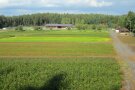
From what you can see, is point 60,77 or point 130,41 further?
point 130,41

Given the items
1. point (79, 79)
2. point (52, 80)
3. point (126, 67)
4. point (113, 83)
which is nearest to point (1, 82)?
point (52, 80)

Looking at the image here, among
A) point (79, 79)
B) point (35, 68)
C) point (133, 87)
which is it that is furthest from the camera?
point (35, 68)

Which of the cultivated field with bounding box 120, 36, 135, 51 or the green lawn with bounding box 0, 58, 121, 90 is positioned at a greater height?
the green lawn with bounding box 0, 58, 121, 90

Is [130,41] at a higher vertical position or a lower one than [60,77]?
lower

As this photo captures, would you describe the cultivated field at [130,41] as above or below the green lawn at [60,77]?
below

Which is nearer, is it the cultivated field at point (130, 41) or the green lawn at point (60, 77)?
the green lawn at point (60, 77)

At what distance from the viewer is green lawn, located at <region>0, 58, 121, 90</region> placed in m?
20.7

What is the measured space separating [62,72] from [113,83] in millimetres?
5198

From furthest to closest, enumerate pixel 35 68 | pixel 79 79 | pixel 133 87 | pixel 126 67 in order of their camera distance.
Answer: pixel 126 67 < pixel 35 68 < pixel 79 79 < pixel 133 87

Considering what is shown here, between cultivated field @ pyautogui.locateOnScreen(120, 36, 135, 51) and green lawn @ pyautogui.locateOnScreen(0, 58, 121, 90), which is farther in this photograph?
cultivated field @ pyautogui.locateOnScreen(120, 36, 135, 51)

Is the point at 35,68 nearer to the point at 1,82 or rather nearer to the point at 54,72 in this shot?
the point at 54,72

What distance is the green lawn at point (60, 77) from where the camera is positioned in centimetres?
2070

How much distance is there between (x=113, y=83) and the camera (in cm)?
2194

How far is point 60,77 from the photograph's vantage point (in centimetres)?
2378
